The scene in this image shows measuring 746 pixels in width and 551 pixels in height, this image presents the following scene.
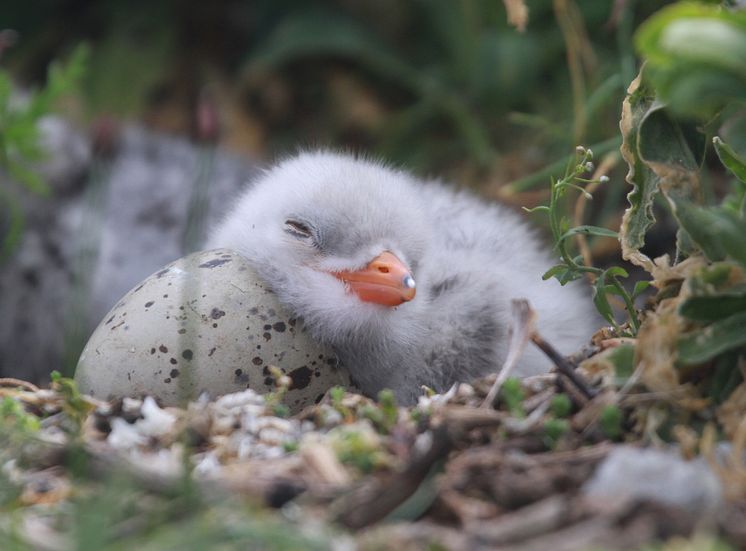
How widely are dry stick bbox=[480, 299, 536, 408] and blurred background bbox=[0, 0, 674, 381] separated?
161 centimetres

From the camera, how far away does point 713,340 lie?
208 cm

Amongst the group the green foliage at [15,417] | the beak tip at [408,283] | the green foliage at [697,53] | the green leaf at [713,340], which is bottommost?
the green foliage at [15,417]

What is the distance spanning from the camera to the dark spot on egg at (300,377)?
9.30ft

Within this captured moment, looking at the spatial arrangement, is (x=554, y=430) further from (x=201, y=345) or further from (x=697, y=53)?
(x=201, y=345)

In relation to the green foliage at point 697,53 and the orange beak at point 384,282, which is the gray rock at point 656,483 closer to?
the green foliage at point 697,53

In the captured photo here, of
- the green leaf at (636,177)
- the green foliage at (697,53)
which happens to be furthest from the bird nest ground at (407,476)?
the green foliage at (697,53)

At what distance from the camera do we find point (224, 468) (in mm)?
2133

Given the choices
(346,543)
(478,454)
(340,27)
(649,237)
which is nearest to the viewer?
(346,543)

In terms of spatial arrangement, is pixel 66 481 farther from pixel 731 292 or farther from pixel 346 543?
pixel 731 292

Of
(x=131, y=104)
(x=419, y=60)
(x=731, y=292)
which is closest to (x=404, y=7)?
(x=419, y=60)

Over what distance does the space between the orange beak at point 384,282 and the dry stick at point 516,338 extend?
0.52 metres

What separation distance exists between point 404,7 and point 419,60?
40cm

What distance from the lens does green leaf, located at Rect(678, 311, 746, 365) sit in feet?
6.75

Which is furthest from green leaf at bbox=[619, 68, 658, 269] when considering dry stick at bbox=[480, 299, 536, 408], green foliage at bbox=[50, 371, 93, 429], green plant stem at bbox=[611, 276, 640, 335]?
green foliage at bbox=[50, 371, 93, 429]
